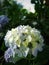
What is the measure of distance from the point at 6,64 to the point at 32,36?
0.78 ft

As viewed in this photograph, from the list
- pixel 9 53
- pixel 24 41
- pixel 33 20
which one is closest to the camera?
pixel 24 41

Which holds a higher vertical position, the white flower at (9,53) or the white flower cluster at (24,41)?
the white flower cluster at (24,41)

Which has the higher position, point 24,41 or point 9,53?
point 24,41

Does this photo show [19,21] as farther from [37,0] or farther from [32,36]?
[32,36]

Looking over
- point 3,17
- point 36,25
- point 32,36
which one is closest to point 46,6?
point 36,25

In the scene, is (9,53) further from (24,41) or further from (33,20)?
(33,20)

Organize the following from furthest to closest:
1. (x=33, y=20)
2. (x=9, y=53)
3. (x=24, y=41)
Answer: (x=33, y=20), (x=9, y=53), (x=24, y=41)

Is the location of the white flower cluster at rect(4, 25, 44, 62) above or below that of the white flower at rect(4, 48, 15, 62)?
above

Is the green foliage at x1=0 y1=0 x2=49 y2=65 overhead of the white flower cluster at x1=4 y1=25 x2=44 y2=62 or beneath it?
beneath

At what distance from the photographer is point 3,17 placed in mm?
1403

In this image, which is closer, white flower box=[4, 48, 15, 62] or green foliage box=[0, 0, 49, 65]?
white flower box=[4, 48, 15, 62]

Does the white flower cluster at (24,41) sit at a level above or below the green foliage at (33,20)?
above

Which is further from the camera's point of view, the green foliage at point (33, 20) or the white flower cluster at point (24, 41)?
the green foliage at point (33, 20)

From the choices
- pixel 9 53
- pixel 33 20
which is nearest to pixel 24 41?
pixel 9 53
